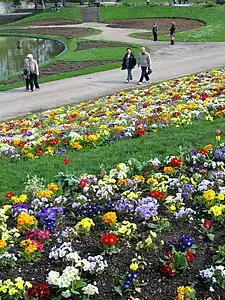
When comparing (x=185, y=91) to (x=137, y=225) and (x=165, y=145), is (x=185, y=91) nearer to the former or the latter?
(x=165, y=145)

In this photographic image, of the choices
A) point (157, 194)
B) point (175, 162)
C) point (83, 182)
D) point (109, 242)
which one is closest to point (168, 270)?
point (109, 242)

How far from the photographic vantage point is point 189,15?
50375 millimetres

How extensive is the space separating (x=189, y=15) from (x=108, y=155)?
4405cm

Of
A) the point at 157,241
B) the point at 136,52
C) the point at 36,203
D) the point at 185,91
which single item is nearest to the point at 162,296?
the point at 157,241

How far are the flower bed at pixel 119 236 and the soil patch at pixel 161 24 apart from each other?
34935 millimetres

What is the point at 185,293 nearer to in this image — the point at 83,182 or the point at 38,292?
the point at 38,292

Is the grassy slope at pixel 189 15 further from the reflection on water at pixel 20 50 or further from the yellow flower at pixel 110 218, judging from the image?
the yellow flower at pixel 110 218

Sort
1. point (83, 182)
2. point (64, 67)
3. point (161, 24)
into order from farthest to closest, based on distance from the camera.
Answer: point (161, 24), point (64, 67), point (83, 182)

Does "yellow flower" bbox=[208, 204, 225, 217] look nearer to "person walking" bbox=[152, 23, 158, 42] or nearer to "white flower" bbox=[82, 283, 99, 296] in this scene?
"white flower" bbox=[82, 283, 99, 296]

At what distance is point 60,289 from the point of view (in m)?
5.01

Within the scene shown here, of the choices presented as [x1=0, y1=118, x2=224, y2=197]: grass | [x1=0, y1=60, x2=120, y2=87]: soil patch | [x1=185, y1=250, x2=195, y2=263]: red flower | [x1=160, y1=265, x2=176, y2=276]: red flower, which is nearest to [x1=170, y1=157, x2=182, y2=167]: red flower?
[x1=0, y1=118, x2=224, y2=197]: grass

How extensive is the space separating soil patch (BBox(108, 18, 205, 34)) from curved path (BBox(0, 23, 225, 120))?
11.7m

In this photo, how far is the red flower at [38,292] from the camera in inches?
192

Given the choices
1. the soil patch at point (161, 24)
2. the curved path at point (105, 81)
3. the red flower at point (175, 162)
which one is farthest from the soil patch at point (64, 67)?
the red flower at point (175, 162)
